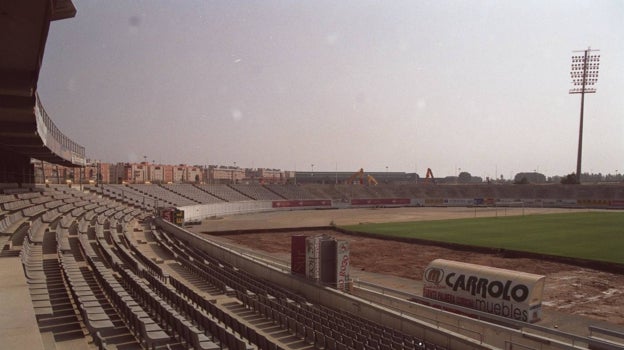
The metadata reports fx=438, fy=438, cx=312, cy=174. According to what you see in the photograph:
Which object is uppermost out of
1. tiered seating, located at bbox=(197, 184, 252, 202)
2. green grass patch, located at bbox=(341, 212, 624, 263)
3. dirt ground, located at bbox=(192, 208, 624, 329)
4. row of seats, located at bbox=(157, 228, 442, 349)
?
tiered seating, located at bbox=(197, 184, 252, 202)

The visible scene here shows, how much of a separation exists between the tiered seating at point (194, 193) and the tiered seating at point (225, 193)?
2088 millimetres

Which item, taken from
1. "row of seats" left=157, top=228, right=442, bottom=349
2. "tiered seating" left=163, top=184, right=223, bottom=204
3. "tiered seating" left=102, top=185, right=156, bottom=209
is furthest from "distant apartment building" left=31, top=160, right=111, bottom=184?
"row of seats" left=157, top=228, right=442, bottom=349

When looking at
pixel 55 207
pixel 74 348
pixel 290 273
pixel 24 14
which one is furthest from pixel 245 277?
pixel 55 207

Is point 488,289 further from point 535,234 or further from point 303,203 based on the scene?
point 303,203

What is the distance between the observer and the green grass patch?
117 ft

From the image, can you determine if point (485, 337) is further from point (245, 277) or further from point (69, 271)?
point (69, 271)

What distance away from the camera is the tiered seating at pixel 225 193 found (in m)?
87.1

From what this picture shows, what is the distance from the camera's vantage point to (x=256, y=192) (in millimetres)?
96312

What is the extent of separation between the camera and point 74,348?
1075cm

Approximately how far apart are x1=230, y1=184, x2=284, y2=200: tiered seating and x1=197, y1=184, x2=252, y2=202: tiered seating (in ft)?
6.27

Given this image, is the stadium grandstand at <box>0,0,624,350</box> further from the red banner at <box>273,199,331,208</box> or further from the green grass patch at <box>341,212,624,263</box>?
the red banner at <box>273,199,331,208</box>

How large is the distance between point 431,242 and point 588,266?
1405cm

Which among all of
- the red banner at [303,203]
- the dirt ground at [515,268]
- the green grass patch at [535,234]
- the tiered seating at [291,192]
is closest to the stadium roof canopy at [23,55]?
the dirt ground at [515,268]

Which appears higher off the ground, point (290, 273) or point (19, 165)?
point (19, 165)
